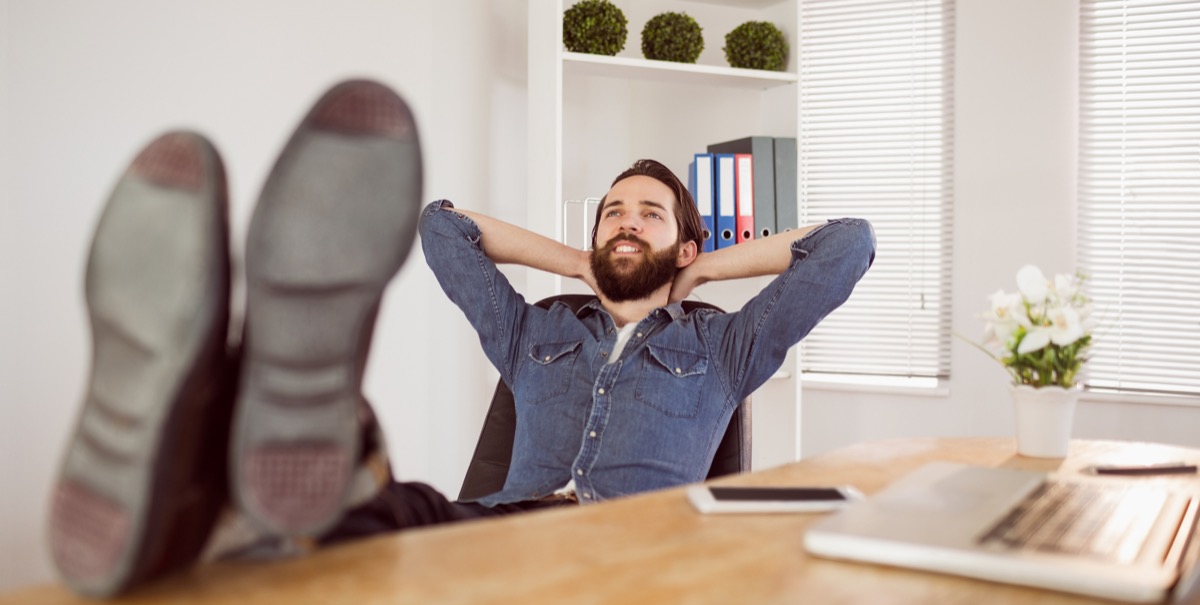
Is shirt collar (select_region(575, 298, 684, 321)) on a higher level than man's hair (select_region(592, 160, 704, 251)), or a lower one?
lower

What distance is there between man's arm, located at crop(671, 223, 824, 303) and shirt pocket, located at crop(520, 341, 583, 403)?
0.32m

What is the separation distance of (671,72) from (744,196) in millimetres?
477

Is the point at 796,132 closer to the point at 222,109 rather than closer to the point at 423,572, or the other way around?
the point at 222,109

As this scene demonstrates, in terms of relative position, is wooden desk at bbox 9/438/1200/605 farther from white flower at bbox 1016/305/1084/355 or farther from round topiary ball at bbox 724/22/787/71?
round topiary ball at bbox 724/22/787/71

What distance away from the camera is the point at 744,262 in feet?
6.54

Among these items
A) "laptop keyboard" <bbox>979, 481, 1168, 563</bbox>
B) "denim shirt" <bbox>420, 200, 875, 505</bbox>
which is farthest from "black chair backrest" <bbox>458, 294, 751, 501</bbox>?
"laptop keyboard" <bbox>979, 481, 1168, 563</bbox>

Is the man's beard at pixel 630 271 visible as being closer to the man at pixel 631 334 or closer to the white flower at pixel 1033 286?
the man at pixel 631 334

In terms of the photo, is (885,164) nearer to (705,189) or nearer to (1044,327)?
(705,189)

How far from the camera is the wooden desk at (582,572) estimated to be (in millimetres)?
716

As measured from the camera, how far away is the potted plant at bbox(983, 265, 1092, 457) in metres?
1.43

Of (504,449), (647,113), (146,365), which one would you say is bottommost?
(504,449)

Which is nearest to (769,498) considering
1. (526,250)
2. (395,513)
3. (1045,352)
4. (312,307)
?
(395,513)

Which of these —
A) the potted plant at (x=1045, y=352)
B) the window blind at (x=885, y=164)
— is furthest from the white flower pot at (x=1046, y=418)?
the window blind at (x=885, y=164)

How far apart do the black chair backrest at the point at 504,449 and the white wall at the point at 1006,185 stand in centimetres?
186
